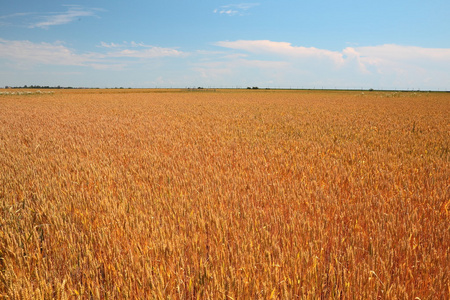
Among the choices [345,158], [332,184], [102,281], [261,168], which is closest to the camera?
[102,281]

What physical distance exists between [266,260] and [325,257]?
0.57 m

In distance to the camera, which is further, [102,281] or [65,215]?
[65,215]

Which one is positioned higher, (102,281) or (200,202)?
(200,202)

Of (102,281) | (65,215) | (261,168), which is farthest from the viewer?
(261,168)

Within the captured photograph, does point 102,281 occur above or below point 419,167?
below

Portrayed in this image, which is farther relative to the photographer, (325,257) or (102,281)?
(325,257)

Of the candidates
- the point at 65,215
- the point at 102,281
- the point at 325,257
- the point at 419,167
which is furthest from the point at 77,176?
the point at 419,167

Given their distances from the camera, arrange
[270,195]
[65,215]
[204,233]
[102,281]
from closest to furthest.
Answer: [102,281] < [204,233] < [65,215] < [270,195]

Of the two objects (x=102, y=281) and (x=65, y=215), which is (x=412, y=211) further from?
(x=65, y=215)

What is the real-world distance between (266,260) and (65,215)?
2258 mm

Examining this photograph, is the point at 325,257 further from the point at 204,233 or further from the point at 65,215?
the point at 65,215

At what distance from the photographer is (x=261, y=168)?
5000 millimetres

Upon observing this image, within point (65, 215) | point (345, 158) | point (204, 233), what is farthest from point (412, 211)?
point (65, 215)

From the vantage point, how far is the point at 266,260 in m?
2.20
